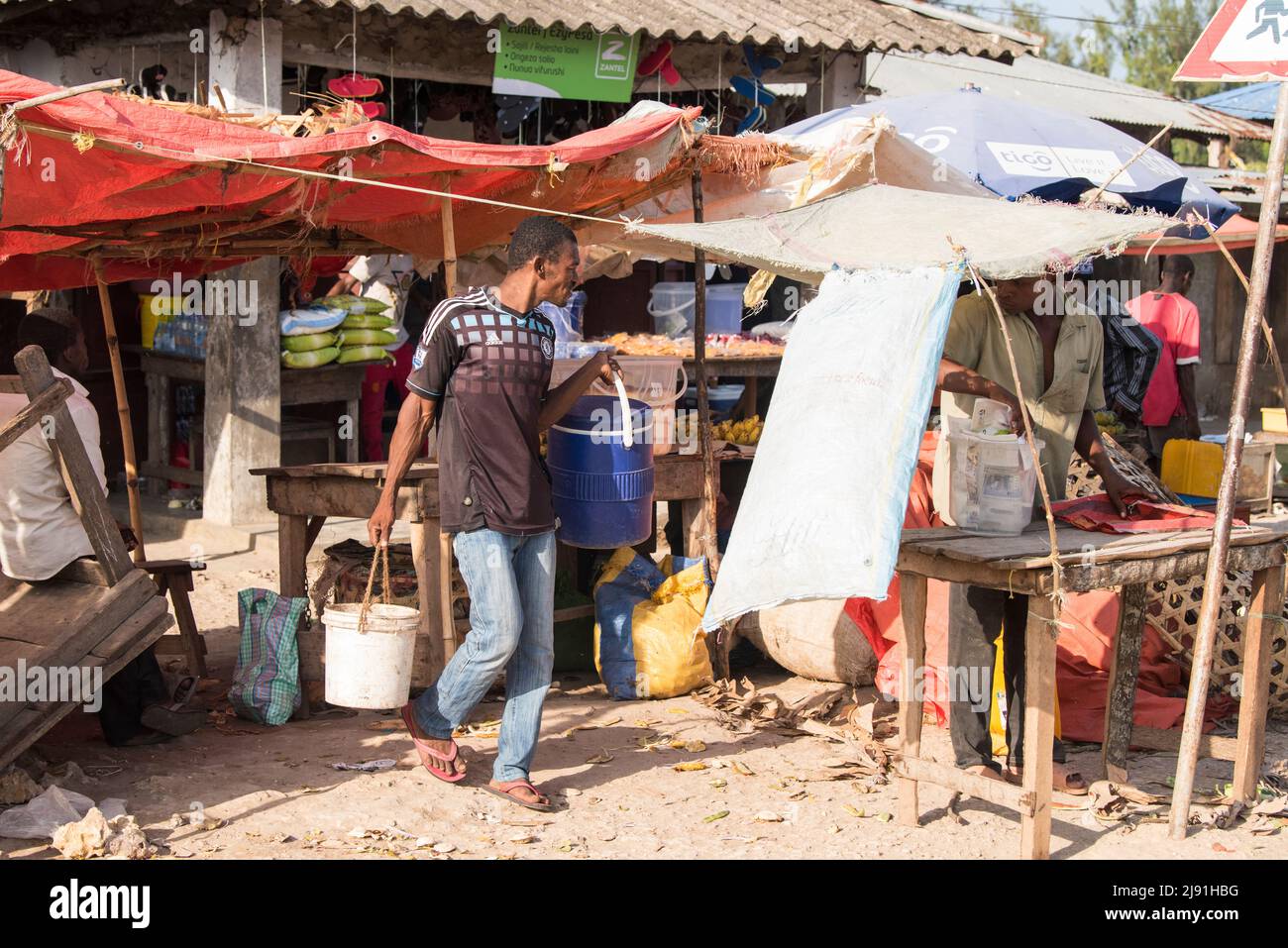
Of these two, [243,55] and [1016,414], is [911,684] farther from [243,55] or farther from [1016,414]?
[243,55]

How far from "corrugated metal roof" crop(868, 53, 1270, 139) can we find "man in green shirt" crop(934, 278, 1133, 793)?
10.6 meters

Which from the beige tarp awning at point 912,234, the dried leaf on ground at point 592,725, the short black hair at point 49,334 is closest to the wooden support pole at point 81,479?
the short black hair at point 49,334

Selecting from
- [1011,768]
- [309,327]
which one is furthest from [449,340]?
[309,327]

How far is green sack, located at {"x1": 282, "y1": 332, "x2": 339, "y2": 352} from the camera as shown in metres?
9.51

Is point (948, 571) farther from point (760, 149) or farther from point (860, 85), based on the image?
point (860, 85)

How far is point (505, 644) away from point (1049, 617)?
1.89m

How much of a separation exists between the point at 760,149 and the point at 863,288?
239 cm

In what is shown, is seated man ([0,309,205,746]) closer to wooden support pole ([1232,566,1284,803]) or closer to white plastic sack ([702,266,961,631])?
white plastic sack ([702,266,961,631])

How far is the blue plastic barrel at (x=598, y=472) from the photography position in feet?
19.5

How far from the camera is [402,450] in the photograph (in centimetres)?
498

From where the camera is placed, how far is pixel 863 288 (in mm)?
4492

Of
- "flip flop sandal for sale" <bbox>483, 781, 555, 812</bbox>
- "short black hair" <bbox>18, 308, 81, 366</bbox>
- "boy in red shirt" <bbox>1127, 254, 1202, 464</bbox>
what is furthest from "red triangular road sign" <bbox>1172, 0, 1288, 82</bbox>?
"boy in red shirt" <bbox>1127, 254, 1202, 464</bbox>

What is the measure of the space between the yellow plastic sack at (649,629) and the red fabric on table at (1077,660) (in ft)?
2.51

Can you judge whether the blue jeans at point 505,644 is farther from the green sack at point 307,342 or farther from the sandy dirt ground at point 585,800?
the green sack at point 307,342
